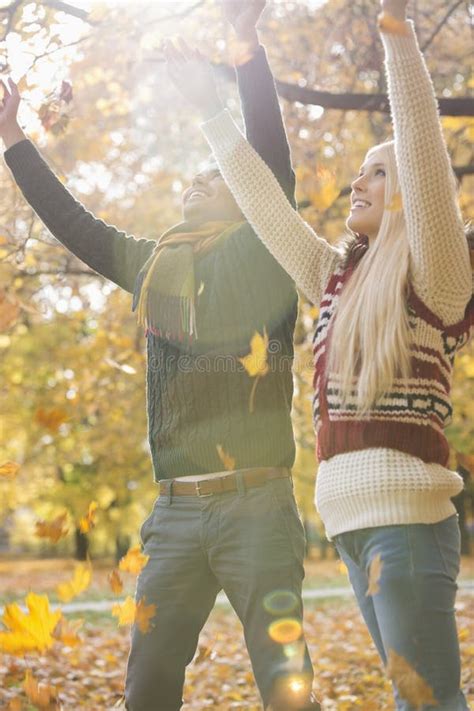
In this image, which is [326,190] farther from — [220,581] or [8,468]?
[220,581]

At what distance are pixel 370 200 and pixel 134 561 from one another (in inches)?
53.5

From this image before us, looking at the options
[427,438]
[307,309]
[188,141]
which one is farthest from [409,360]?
[188,141]

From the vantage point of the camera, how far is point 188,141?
11898 mm

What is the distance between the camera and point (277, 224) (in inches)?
105

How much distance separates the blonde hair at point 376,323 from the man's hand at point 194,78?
0.71 meters

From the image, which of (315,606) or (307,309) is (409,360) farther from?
(315,606)

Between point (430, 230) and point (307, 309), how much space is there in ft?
20.9

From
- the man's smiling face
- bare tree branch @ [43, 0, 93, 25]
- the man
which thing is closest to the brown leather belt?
the man

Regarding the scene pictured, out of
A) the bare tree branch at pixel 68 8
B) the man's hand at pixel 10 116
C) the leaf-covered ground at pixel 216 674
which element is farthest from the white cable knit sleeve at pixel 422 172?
the bare tree branch at pixel 68 8

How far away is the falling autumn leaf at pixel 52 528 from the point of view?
Answer: 322 centimetres

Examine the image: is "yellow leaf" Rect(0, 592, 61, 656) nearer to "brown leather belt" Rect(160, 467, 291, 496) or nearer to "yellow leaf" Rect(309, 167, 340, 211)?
"brown leather belt" Rect(160, 467, 291, 496)

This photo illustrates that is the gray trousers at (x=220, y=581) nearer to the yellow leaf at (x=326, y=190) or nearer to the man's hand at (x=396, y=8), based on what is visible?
the man's hand at (x=396, y=8)

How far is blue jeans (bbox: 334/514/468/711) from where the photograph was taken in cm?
207

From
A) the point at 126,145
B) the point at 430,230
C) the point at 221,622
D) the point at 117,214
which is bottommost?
the point at 221,622
